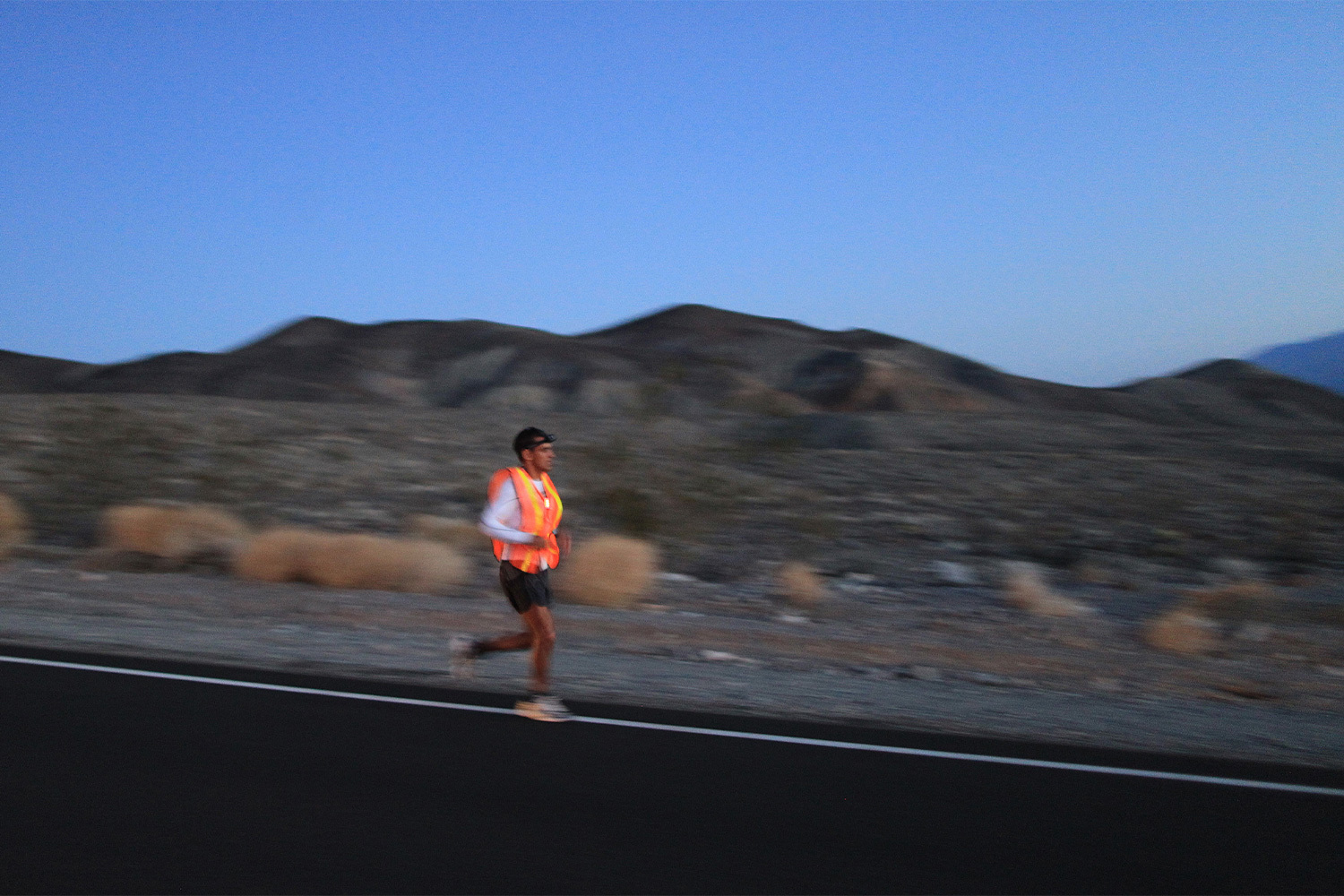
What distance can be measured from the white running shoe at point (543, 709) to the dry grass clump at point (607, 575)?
692cm

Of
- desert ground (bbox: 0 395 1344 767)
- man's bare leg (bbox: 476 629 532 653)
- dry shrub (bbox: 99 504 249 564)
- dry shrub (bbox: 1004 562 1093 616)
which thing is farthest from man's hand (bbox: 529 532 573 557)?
dry shrub (bbox: 99 504 249 564)

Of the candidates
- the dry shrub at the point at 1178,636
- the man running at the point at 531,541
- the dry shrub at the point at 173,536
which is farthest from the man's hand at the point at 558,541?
the dry shrub at the point at 173,536

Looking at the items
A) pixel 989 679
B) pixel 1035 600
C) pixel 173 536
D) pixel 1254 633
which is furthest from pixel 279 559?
pixel 1254 633

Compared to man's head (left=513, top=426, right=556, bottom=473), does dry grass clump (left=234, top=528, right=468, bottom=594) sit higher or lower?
lower

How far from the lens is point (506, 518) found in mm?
7234

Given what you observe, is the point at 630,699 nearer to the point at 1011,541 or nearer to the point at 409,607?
the point at 409,607

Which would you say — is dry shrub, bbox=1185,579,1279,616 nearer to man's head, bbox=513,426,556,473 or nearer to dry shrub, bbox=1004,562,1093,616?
dry shrub, bbox=1004,562,1093,616

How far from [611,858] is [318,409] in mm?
36694

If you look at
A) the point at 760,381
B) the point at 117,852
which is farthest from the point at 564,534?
the point at 760,381

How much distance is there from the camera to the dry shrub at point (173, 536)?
17.2 meters

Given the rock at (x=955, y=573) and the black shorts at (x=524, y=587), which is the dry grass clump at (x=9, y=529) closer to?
the black shorts at (x=524, y=587)

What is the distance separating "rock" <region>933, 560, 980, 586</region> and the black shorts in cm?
1164

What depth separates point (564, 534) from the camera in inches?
288

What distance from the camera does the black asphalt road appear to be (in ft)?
15.9
